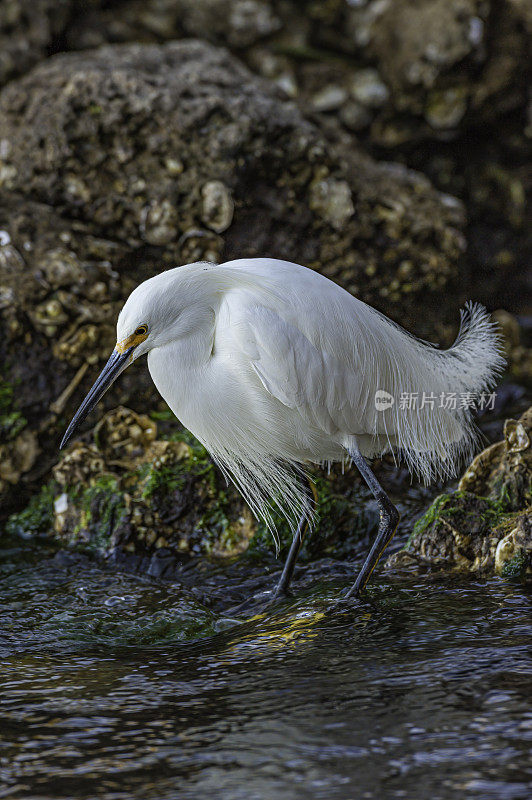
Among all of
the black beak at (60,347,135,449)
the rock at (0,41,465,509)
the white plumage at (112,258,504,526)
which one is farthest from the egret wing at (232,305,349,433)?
the rock at (0,41,465,509)

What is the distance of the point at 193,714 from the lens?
195 cm

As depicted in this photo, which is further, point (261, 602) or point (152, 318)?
point (261, 602)

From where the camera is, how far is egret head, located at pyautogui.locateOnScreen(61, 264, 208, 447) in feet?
8.07

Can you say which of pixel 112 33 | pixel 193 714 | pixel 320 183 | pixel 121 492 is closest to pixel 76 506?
pixel 121 492

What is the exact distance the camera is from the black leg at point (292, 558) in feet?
9.56

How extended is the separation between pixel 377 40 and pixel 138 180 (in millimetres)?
2602

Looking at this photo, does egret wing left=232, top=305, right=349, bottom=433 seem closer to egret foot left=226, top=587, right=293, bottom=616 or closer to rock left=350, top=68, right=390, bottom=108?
egret foot left=226, top=587, right=293, bottom=616

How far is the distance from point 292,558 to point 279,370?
80 centimetres

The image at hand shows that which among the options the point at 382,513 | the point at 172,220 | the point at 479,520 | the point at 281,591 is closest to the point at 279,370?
the point at 382,513

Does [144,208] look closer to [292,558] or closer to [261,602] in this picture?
[292,558]

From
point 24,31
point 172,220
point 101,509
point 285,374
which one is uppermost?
point 24,31

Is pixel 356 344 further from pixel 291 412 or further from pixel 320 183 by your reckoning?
pixel 320 183

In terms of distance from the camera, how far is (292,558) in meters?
3.01

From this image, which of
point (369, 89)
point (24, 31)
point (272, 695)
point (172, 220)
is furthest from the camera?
point (369, 89)
